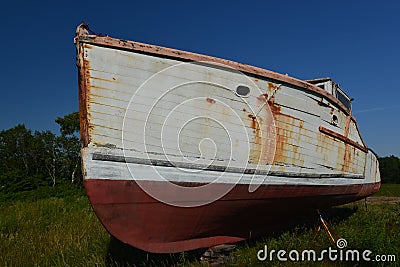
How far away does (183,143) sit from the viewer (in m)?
4.18

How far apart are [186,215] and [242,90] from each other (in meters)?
1.98

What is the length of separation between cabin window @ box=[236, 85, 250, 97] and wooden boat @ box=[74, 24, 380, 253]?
0.7 inches

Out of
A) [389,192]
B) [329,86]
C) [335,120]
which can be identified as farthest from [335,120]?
[389,192]

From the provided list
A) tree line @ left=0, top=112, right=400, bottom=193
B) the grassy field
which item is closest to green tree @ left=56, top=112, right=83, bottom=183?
tree line @ left=0, top=112, right=400, bottom=193

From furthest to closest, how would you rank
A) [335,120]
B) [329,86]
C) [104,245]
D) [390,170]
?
[390,170]
[329,86]
[335,120]
[104,245]

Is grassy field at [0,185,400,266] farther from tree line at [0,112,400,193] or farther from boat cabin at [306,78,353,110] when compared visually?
tree line at [0,112,400,193]

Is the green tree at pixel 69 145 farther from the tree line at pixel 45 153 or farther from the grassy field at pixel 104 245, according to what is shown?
the grassy field at pixel 104 245

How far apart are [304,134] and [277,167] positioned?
0.88m

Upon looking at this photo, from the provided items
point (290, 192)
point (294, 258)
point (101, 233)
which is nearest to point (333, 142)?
point (290, 192)

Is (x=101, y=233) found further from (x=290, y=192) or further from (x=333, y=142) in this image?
(x=333, y=142)

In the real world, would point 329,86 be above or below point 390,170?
above

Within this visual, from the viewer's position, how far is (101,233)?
6633mm

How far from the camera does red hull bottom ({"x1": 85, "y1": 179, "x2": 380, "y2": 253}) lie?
12.6 ft

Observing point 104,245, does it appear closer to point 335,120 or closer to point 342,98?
point 335,120
